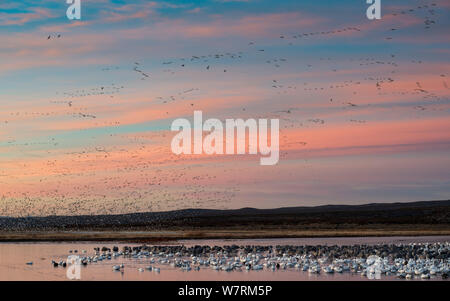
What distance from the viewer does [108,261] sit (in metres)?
41.4

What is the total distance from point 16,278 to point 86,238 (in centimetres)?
4037

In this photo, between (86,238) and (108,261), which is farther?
(86,238)

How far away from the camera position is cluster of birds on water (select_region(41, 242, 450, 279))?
105 feet

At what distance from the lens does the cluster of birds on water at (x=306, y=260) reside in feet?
105

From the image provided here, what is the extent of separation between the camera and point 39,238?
73.2 m

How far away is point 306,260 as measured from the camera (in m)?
37.0
